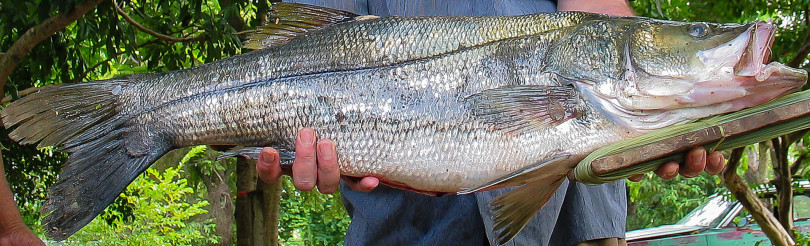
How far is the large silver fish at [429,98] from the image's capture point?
206cm

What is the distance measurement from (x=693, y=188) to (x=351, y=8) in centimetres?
1926

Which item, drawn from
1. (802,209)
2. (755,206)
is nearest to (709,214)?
(802,209)

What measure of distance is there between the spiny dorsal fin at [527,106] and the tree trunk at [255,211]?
5.87m

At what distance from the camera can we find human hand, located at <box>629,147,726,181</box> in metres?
1.95

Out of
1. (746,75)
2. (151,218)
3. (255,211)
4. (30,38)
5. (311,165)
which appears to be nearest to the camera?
(746,75)

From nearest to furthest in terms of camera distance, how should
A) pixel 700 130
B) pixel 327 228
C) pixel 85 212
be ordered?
pixel 700 130
pixel 85 212
pixel 327 228

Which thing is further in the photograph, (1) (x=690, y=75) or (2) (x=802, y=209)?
(2) (x=802, y=209)

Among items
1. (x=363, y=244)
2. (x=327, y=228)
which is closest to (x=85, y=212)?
(x=363, y=244)

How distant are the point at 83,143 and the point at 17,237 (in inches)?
99.9

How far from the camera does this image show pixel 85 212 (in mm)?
2314

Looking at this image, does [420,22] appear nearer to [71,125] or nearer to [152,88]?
[152,88]

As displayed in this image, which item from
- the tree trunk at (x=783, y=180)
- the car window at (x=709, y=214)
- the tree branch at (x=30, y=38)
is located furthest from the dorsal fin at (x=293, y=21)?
the car window at (x=709, y=214)

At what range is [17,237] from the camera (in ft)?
14.9

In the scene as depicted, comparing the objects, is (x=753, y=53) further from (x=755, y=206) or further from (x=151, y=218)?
(x=151, y=218)
